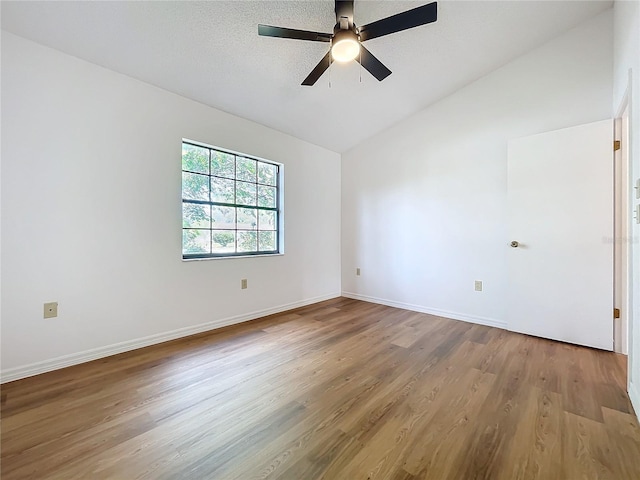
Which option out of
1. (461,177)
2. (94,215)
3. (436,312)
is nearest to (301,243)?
(436,312)

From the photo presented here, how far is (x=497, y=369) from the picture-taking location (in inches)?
86.9

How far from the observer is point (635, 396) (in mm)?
1643

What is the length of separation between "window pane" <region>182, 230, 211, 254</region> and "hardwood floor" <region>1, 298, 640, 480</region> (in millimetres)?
976

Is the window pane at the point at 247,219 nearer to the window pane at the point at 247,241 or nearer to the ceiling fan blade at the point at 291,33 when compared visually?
the window pane at the point at 247,241

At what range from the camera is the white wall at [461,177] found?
2785 mm

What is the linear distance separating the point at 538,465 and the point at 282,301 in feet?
9.79

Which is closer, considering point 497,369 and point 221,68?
point 497,369

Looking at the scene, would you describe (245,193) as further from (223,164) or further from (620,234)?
(620,234)

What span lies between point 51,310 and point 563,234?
450 centimetres

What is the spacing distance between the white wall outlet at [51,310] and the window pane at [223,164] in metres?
1.82

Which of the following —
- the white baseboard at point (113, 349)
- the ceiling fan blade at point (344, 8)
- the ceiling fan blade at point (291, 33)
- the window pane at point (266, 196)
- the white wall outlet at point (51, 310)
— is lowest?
the white baseboard at point (113, 349)

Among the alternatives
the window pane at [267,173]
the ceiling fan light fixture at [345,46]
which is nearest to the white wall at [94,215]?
the window pane at [267,173]

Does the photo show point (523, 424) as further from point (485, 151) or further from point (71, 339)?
point (71, 339)

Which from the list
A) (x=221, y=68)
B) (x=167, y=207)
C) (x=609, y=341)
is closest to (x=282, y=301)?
(x=167, y=207)
